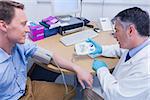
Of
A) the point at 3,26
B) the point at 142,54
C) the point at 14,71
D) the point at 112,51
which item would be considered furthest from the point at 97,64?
the point at 3,26

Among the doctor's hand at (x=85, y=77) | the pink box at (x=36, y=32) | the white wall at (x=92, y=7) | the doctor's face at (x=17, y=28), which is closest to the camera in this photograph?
the doctor's face at (x=17, y=28)

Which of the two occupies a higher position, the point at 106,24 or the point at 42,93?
the point at 106,24

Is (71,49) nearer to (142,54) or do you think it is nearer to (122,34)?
(122,34)

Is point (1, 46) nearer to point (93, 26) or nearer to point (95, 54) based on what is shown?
point (95, 54)

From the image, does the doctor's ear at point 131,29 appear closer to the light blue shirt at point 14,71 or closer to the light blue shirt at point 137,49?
the light blue shirt at point 137,49

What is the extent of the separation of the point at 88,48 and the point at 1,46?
2.14 ft

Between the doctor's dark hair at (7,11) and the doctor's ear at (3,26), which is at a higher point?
the doctor's dark hair at (7,11)

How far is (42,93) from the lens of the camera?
1701 mm

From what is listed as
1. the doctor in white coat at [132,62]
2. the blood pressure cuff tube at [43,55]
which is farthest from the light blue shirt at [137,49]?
the blood pressure cuff tube at [43,55]

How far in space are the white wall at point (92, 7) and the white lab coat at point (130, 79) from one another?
102 cm

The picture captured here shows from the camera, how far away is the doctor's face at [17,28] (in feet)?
4.51

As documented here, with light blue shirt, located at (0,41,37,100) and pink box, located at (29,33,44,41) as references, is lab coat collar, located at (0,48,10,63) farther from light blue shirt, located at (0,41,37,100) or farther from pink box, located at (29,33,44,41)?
pink box, located at (29,33,44,41)

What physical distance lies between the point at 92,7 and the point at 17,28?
3.98 ft

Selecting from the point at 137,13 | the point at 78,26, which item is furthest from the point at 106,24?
the point at 137,13
